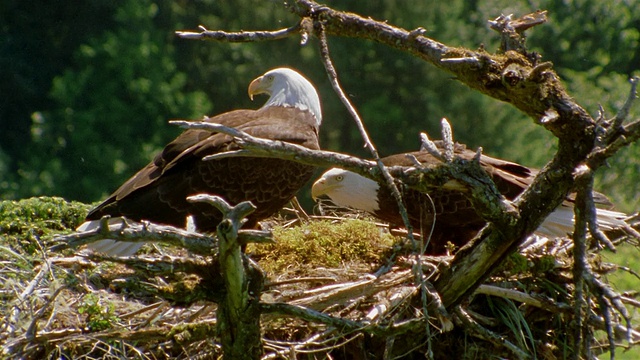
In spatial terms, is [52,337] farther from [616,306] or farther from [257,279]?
[616,306]

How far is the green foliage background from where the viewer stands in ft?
58.5

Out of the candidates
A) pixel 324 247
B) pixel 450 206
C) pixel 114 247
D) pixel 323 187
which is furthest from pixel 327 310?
pixel 323 187

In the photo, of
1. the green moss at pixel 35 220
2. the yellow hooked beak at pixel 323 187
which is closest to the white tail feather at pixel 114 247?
the green moss at pixel 35 220

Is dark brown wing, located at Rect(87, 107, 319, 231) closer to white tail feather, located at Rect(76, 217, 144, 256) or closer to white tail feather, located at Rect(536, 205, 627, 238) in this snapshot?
white tail feather, located at Rect(76, 217, 144, 256)

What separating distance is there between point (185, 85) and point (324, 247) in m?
15.8

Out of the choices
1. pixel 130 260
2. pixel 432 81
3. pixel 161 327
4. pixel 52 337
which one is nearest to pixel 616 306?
pixel 130 260

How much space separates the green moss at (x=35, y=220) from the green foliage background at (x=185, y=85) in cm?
1098

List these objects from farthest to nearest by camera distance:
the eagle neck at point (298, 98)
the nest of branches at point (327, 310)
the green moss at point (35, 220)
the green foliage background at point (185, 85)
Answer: the green foliage background at point (185, 85) < the eagle neck at point (298, 98) < the green moss at point (35, 220) < the nest of branches at point (327, 310)

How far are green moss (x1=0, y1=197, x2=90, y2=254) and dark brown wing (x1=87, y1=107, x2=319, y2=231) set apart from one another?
0.37m

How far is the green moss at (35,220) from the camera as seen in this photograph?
18.6ft

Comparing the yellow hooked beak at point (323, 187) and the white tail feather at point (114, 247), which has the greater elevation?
the yellow hooked beak at point (323, 187)

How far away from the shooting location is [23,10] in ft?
71.6

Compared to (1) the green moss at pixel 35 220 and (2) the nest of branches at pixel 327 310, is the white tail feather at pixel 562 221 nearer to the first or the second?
(2) the nest of branches at pixel 327 310

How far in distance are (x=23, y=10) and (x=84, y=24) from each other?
1329 mm
